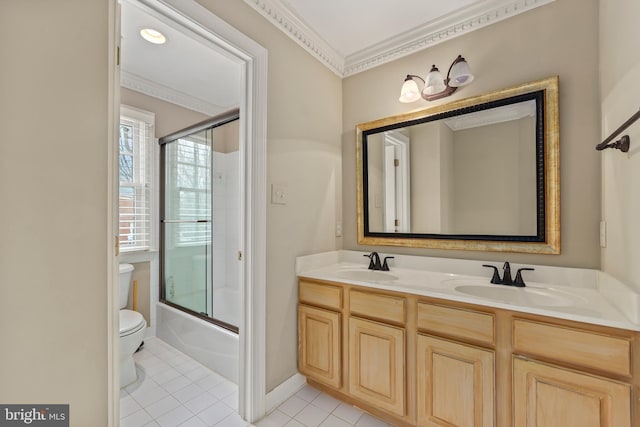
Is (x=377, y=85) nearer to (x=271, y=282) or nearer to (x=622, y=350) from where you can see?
(x=271, y=282)

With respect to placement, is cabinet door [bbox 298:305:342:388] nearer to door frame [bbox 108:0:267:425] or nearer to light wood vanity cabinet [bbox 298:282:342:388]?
light wood vanity cabinet [bbox 298:282:342:388]

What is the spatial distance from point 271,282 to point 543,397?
1374 mm

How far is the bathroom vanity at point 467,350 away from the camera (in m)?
1.00

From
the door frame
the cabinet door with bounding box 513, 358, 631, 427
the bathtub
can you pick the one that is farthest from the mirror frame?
the bathtub

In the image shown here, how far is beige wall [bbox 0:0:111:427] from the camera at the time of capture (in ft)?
2.83

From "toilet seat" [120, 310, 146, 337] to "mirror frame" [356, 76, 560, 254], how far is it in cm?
190

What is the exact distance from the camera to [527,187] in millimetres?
1570

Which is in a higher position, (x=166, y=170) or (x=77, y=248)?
(x=166, y=170)

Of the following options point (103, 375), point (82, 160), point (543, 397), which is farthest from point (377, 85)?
point (103, 375)

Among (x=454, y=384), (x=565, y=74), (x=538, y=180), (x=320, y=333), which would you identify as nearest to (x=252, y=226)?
(x=320, y=333)

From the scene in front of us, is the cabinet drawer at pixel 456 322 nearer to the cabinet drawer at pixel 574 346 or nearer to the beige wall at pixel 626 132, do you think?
the cabinet drawer at pixel 574 346

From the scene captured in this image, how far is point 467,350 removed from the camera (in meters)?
1.26

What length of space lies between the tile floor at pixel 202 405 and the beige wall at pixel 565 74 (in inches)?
47.3

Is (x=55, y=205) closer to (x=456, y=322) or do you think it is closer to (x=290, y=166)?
(x=290, y=166)
